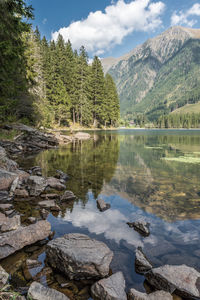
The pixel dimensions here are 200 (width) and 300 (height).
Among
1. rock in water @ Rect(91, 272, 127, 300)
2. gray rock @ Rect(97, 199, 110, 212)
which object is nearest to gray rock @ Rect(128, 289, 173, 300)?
rock in water @ Rect(91, 272, 127, 300)

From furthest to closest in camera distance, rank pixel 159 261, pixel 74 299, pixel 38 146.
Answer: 1. pixel 38 146
2. pixel 159 261
3. pixel 74 299

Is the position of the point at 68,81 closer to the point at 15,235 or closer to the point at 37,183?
the point at 37,183

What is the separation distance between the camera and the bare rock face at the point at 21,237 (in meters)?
3.85

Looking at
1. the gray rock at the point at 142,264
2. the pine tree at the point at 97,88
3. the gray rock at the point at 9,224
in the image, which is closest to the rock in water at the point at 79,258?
the gray rock at the point at 142,264

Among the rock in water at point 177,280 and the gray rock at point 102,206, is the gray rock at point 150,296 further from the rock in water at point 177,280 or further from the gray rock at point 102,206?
the gray rock at point 102,206

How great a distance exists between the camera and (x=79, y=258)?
11.2ft

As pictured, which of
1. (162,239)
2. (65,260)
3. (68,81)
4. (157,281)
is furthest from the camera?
(68,81)

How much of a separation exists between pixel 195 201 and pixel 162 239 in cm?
320

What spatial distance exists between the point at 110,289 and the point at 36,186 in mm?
5477

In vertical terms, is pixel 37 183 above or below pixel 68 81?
below

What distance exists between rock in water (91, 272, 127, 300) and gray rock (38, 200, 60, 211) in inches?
139

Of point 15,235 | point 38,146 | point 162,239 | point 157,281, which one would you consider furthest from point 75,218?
point 38,146

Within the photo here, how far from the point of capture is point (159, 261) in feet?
13.0

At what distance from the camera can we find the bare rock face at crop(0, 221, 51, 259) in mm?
3848
